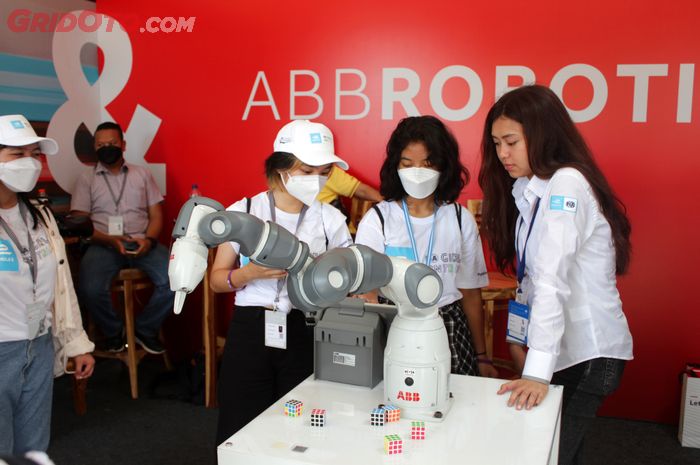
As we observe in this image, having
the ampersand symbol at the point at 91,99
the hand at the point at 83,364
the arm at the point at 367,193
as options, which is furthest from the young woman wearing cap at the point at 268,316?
the ampersand symbol at the point at 91,99

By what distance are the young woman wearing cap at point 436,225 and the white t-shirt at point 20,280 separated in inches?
43.8

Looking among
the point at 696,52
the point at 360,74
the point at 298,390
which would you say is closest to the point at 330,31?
the point at 360,74

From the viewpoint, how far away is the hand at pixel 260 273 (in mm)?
2068

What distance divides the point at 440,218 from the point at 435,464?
3.73ft

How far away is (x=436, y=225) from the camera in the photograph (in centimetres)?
232

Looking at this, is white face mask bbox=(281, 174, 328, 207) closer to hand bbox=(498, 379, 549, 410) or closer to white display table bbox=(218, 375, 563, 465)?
white display table bbox=(218, 375, 563, 465)

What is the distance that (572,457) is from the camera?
1.91m

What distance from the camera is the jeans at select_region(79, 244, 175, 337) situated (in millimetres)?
4305

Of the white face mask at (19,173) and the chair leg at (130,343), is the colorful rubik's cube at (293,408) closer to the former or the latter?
the white face mask at (19,173)

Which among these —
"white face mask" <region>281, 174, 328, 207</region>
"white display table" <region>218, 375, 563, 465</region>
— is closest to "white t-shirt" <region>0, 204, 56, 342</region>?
"white face mask" <region>281, 174, 328, 207</region>

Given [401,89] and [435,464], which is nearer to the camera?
[435,464]

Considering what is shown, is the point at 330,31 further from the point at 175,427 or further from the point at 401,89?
the point at 175,427

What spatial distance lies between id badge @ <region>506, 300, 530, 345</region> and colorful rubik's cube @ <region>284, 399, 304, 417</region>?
775 mm

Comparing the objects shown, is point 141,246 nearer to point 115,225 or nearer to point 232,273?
point 115,225
